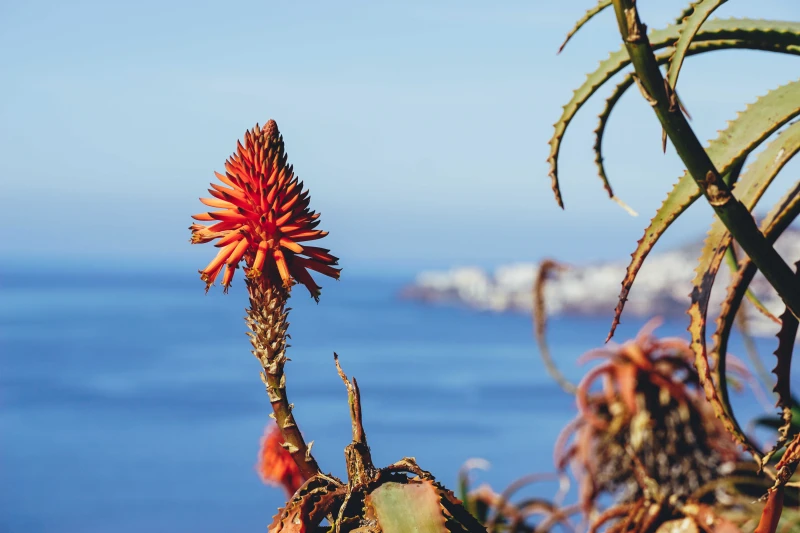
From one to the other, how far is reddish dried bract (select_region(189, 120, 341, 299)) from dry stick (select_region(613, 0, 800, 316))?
1.09ft

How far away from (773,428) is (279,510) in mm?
2217

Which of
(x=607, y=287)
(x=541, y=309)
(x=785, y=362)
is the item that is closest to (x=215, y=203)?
(x=785, y=362)

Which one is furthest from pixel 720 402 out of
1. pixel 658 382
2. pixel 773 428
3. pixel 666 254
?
pixel 666 254

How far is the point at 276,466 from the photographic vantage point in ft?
4.43

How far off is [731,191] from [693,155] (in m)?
0.16

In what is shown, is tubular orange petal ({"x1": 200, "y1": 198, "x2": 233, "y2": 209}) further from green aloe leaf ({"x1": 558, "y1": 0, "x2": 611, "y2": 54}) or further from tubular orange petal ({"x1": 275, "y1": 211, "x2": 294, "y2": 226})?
green aloe leaf ({"x1": 558, "y1": 0, "x2": 611, "y2": 54})

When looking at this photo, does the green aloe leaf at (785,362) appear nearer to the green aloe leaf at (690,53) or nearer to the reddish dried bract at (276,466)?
the green aloe leaf at (690,53)

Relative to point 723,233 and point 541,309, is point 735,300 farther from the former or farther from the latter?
point 541,309

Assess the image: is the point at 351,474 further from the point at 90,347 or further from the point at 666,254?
the point at 90,347

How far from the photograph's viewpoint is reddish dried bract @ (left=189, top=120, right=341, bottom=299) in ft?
3.01

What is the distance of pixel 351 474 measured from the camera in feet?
2.94

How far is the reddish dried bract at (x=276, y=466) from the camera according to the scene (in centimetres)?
134

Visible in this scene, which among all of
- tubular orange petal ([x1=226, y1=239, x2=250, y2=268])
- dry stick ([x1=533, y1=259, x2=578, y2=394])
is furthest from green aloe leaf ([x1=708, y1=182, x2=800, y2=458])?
dry stick ([x1=533, y1=259, x2=578, y2=394])

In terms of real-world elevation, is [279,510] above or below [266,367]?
below
